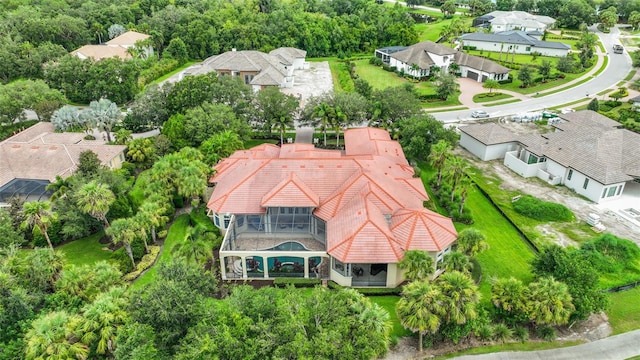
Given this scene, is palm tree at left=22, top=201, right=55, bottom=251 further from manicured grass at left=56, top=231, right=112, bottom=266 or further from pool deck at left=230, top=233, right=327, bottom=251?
pool deck at left=230, top=233, right=327, bottom=251

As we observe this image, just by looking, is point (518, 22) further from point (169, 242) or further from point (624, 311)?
point (169, 242)

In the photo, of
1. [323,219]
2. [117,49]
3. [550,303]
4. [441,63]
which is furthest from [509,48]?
[117,49]

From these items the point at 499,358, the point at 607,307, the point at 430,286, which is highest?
the point at 430,286

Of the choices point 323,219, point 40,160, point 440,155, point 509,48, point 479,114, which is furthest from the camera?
point 509,48

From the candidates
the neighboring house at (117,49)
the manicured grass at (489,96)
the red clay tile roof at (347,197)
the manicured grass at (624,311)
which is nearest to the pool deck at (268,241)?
the red clay tile roof at (347,197)

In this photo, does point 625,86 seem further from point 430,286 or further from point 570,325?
point 430,286

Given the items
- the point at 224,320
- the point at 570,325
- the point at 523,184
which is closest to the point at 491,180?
the point at 523,184

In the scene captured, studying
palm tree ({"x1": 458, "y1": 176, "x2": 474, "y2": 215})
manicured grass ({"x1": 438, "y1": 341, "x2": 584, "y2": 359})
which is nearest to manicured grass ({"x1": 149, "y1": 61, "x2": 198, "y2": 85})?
palm tree ({"x1": 458, "y1": 176, "x2": 474, "y2": 215})
